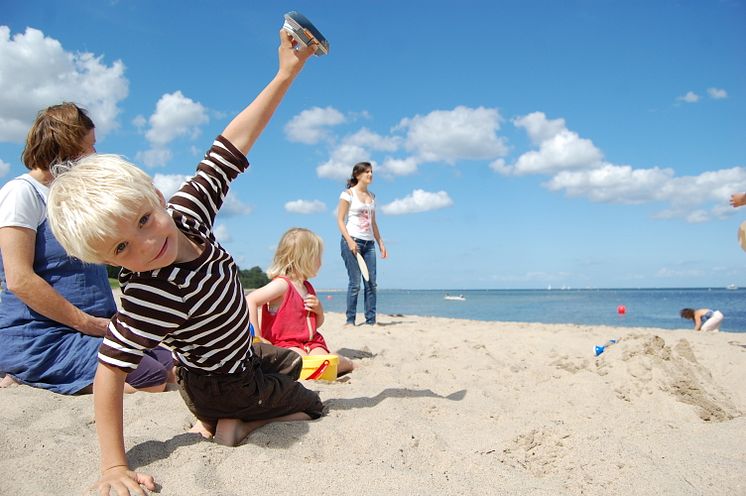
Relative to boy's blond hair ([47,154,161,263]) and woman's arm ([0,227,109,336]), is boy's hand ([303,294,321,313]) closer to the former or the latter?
woman's arm ([0,227,109,336])

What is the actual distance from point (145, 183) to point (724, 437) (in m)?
2.74

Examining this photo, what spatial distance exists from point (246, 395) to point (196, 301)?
58 centimetres

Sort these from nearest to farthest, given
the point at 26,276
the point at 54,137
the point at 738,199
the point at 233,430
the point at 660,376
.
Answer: the point at 233,430
the point at 26,276
the point at 54,137
the point at 660,376
the point at 738,199

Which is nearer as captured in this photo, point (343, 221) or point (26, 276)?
point (26, 276)

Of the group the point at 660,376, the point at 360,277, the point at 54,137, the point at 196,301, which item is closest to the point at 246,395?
the point at 196,301

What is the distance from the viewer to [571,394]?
340 centimetres

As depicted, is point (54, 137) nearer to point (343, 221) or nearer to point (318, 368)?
point (318, 368)

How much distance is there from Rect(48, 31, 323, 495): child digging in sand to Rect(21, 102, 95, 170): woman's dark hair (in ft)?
3.44

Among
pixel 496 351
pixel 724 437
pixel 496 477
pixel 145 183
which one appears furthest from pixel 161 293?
pixel 496 351

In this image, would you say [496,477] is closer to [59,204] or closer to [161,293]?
[161,293]

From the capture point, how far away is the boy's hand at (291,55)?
2543 mm

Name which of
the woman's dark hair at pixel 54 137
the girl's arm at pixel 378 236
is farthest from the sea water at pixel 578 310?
the woman's dark hair at pixel 54 137

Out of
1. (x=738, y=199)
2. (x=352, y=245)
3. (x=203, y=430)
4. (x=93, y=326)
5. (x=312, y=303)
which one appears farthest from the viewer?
(x=352, y=245)

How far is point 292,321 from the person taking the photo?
4191 millimetres
